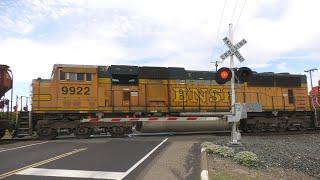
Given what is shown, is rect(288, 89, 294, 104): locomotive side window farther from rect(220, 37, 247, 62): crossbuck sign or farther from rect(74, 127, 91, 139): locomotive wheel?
rect(74, 127, 91, 139): locomotive wheel

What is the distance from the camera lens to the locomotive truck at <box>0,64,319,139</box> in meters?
21.1

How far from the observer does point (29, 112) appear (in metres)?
20.5

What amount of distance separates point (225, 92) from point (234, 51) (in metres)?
10.3

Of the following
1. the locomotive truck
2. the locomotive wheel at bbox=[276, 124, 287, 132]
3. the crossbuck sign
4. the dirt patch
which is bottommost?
the dirt patch

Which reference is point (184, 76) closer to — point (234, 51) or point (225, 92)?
point (225, 92)

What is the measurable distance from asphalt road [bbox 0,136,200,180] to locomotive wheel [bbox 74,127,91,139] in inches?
205

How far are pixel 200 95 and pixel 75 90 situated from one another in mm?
7240

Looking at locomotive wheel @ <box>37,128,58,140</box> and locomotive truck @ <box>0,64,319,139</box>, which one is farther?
locomotive truck @ <box>0,64,319,139</box>

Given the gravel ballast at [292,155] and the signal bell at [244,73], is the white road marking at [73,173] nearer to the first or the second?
the gravel ballast at [292,155]

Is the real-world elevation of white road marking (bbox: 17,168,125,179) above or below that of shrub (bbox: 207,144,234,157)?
below

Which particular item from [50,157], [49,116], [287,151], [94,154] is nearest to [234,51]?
[287,151]

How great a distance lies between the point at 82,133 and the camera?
832 inches

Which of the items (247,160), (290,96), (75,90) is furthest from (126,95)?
(247,160)

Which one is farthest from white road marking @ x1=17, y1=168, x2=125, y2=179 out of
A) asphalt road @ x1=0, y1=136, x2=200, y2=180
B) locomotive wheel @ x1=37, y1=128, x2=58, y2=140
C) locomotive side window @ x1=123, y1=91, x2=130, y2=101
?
locomotive side window @ x1=123, y1=91, x2=130, y2=101
